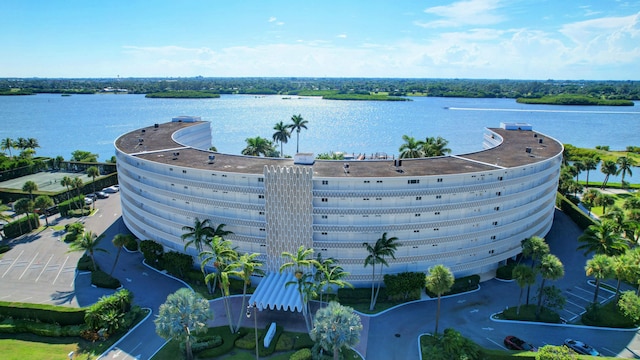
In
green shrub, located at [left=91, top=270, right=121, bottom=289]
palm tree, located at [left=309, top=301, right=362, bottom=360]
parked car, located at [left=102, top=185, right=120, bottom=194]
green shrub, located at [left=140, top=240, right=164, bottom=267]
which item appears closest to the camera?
palm tree, located at [left=309, top=301, right=362, bottom=360]

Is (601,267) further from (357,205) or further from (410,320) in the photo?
(357,205)

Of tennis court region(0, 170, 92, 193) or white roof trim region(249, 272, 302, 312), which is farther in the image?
tennis court region(0, 170, 92, 193)

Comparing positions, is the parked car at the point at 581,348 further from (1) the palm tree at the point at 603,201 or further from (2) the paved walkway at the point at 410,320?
(1) the palm tree at the point at 603,201

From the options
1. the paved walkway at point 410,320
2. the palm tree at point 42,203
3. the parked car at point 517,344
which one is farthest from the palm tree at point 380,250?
the palm tree at point 42,203

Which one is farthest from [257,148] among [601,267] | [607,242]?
[601,267]

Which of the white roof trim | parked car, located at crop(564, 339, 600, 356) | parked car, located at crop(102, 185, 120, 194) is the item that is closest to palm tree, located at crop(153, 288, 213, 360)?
the white roof trim

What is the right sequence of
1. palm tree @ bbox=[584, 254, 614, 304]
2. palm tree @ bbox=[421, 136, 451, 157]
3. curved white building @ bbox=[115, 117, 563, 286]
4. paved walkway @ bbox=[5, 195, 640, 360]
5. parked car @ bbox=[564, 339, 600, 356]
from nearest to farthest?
parked car @ bbox=[564, 339, 600, 356]
paved walkway @ bbox=[5, 195, 640, 360]
palm tree @ bbox=[584, 254, 614, 304]
curved white building @ bbox=[115, 117, 563, 286]
palm tree @ bbox=[421, 136, 451, 157]

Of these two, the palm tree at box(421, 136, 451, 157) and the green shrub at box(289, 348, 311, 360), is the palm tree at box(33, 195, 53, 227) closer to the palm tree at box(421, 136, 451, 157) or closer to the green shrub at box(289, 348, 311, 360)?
the green shrub at box(289, 348, 311, 360)
